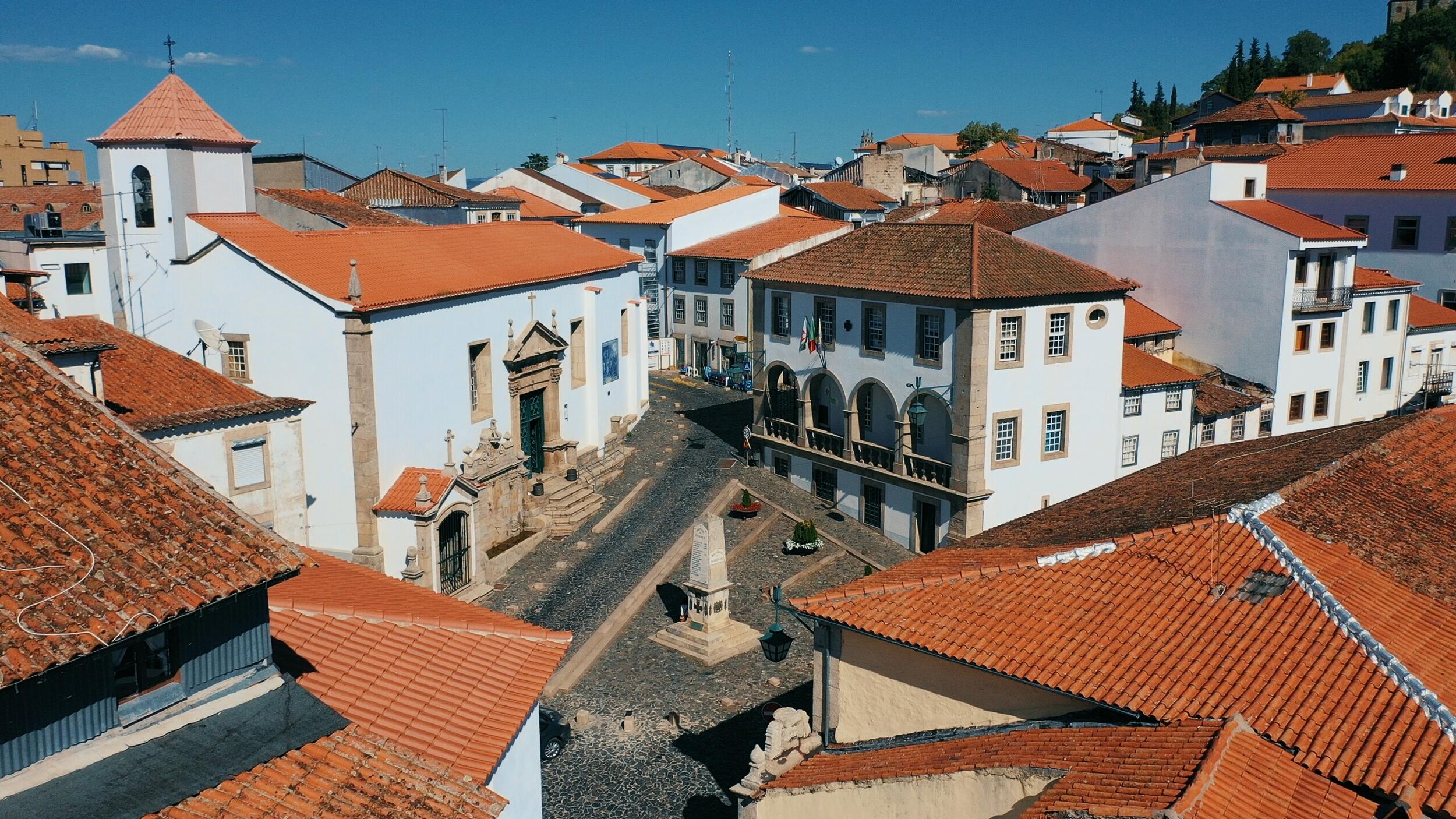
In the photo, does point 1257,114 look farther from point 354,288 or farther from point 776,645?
point 354,288

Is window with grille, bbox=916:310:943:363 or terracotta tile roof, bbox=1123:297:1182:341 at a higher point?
window with grille, bbox=916:310:943:363

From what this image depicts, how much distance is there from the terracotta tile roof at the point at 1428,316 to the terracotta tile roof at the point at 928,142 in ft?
242

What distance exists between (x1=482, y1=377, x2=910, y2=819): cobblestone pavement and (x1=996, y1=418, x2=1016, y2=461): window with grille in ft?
15.2

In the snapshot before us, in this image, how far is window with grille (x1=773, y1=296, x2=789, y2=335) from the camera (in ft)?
137

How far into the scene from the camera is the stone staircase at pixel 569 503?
35.7 metres

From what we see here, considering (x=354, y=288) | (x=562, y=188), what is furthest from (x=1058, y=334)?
(x=562, y=188)

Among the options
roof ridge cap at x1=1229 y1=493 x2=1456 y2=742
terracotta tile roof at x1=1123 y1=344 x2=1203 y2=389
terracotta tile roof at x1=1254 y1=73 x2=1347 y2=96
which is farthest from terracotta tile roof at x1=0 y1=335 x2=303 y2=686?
terracotta tile roof at x1=1254 y1=73 x2=1347 y2=96

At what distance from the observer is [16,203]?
4644cm

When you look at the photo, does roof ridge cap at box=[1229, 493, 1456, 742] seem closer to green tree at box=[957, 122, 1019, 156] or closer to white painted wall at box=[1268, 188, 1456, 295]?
white painted wall at box=[1268, 188, 1456, 295]

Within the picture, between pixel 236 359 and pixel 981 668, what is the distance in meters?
22.7

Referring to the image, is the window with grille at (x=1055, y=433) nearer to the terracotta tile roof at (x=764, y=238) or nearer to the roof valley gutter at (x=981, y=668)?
the terracotta tile roof at (x=764, y=238)

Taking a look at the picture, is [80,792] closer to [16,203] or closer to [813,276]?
[813,276]

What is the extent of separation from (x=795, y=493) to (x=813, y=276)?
761 cm

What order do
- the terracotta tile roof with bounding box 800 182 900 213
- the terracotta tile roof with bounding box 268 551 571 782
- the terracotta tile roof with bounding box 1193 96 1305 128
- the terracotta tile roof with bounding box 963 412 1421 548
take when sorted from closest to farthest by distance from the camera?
the terracotta tile roof with bounding box 268 551 571 782 → the terracotta tile roof with bounding box 963 412 1421 548 → the terracotta tile roof with bounding box 800 182 900 213 → the terracotta tile roof with bounding box 1193 96 1305 128
